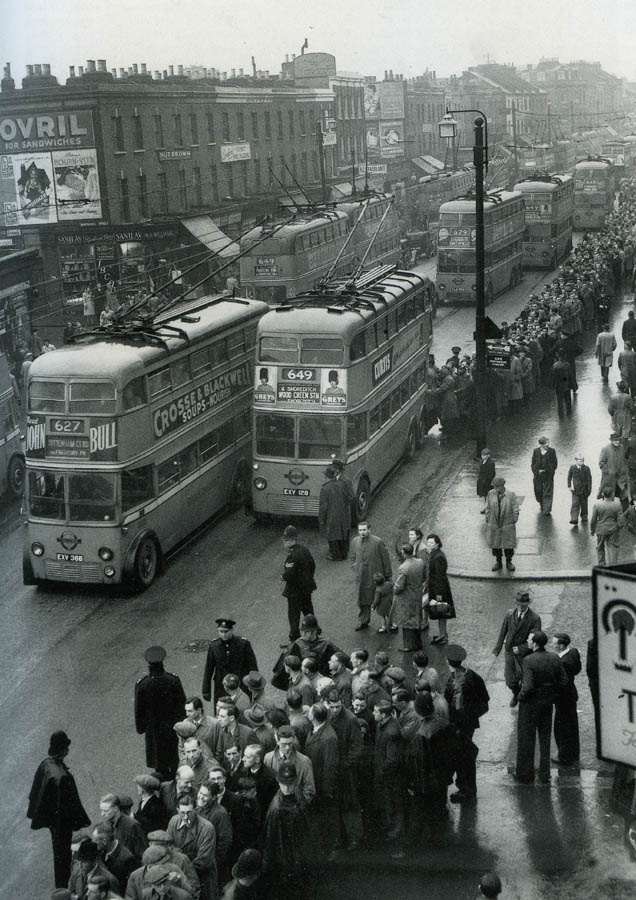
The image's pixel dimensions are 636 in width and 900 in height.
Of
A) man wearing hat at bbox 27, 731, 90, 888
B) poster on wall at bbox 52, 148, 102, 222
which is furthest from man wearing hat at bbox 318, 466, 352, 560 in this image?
poster on wall at bbox 52, 148, 102, 222

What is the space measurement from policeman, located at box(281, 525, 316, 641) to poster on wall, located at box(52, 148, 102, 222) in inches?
1380

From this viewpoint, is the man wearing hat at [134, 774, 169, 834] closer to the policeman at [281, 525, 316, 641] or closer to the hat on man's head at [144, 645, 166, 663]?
the hat on man's head at [144, 645, 166, 663]

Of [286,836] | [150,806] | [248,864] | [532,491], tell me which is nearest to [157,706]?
[150,806]

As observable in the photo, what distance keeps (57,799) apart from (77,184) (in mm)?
41352

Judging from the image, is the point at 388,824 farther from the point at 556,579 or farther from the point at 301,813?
the point at 556,579

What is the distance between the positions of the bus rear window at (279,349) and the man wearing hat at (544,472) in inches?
167

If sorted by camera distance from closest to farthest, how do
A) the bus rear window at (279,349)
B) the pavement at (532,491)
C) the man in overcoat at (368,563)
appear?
1. the man in overcoat at (368,563)
2. the pavement at (532,491)
3. the bus rear window at (279,349)

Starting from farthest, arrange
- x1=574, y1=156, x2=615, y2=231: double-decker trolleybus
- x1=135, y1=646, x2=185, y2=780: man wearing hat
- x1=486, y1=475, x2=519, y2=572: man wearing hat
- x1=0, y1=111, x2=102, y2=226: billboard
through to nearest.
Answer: x1=574, y1=156, x2=615, y2=231: double-decker trolleybus, x1=0, y1=111, x2=102, y2=226: billboard, x1=486, y1=475, x2=519, y2=572: man wearing hat, x1=135, y1=646, x2=185, y2=780: man wearing hat

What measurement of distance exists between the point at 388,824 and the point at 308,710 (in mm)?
1188

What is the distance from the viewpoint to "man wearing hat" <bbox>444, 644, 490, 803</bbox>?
36.6 ft

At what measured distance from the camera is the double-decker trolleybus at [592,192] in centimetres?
6394

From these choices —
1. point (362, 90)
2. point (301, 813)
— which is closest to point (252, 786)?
point (301, 813)

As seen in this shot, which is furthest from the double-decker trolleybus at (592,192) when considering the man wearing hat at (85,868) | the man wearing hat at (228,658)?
the man wearing hat at (85,868)

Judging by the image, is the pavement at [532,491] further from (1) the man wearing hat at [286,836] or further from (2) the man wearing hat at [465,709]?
(1) the man wearing hat at [286,836]
